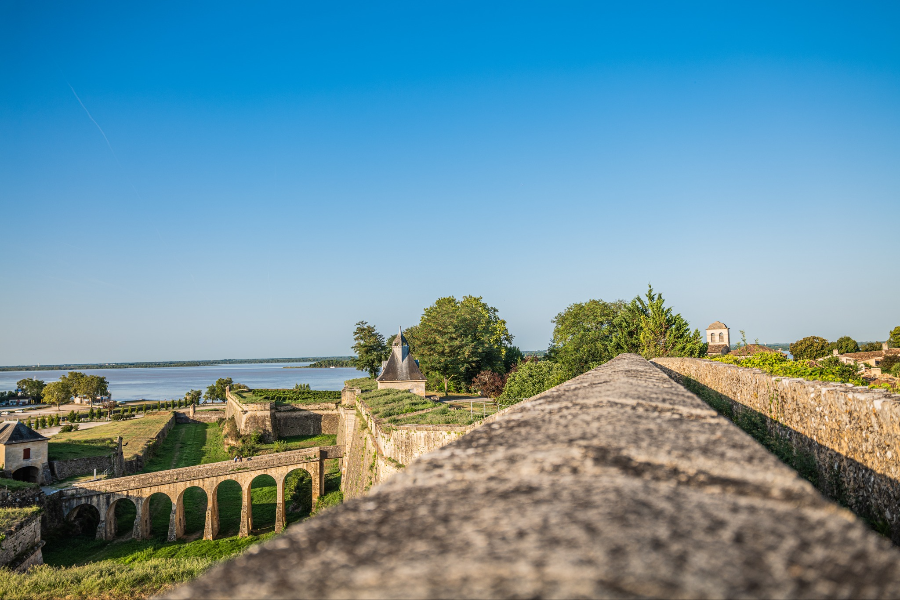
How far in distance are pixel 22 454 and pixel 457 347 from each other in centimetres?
2787

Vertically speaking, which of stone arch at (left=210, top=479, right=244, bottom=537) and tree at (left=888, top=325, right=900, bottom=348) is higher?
tree at (left=888, top=325, right=900, bottom=348)

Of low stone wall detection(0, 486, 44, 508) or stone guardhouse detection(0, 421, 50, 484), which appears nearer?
low stone wall detection(0, 486, 44, 508)

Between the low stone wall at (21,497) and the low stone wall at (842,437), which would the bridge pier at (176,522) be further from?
the low stone wall at (842,437)

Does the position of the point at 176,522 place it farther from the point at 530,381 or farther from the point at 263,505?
the point at 530,381

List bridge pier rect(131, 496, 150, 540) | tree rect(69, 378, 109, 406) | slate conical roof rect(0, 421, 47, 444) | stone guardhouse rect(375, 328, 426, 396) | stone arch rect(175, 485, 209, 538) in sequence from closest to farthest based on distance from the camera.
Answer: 1. bridge pier rect(131, 496, 150, 540)
2. stone arch rect(175, 485, 209, 538)
3. slate conical roof rect(0, 421, 47, 444)
4. stone guardhouse rect(375, 328, 426, 396)
5. tree rect(69, 378, 109, 406)

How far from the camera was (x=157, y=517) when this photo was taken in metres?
25.2

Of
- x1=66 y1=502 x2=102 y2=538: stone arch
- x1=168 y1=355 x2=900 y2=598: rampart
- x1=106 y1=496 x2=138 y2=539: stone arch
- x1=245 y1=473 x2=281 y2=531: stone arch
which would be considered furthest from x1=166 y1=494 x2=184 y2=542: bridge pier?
x1=168 y1=355 x2=900 y2=598: rampart

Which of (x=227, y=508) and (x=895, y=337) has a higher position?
(x=895, y=337)

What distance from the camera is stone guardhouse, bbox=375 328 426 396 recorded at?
108 feet

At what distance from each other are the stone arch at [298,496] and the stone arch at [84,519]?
815cm

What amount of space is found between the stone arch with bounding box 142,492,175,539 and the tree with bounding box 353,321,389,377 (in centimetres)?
2387

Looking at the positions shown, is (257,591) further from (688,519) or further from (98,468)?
(98,468)

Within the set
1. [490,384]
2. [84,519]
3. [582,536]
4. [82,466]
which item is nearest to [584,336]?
[490,384]

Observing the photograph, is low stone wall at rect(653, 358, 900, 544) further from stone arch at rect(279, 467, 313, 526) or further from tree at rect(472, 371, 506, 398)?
tree at rect(472, 371, 506, 398)
